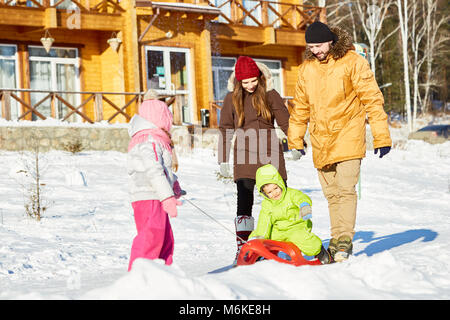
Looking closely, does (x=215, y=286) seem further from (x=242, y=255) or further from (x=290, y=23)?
(x=290, y=23)

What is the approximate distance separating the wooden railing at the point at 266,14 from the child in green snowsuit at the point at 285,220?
14745 millimetres

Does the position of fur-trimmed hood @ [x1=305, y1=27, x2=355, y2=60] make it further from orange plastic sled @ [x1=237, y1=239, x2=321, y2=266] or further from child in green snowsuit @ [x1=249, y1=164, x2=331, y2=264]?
orange plastic sled @ [x1=237, y1=239, x2=321, y2=266]

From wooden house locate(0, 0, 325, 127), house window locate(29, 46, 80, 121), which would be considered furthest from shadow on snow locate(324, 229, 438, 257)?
house window locate(29, 46, 80, 121)

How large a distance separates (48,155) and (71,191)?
3633 mm

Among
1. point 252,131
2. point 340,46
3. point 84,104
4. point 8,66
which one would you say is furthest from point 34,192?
point 8,66

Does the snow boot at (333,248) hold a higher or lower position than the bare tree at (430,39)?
lower

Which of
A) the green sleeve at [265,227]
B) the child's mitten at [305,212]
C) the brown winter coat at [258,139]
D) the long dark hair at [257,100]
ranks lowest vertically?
the green sleeve at [265,227]

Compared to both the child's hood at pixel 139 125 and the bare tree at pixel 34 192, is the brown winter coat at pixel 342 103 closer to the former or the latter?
the child's hood at pixel 139 125

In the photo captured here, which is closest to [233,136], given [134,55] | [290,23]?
[134,55]

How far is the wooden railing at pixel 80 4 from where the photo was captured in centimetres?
1666

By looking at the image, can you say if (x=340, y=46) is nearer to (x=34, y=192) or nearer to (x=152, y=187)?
(x=152, y=187)

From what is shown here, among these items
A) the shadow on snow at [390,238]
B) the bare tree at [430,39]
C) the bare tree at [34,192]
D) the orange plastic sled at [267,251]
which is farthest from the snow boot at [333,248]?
the bare tree at [430,39]

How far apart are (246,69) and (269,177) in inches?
37.3

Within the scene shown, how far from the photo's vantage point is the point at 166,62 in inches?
739
